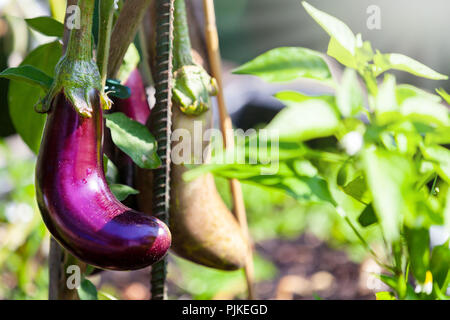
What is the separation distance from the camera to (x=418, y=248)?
0.31 meters

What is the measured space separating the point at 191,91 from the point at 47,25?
158 mm

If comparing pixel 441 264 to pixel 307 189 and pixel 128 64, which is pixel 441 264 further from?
pixel 128 64

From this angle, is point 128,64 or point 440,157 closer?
point 440,157

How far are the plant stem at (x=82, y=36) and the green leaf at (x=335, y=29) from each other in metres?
0.15

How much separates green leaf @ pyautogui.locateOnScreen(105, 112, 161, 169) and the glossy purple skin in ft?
0.20

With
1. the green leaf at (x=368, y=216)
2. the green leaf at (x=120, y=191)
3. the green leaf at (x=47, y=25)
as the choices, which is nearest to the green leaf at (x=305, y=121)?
the green leaf at (x=368, y=216)

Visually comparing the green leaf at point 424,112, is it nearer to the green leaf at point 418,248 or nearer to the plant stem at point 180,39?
→ the green leaf at point 418,248

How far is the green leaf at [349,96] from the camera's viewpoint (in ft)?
0.87

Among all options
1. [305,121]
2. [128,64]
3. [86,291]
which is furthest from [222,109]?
[305,121]

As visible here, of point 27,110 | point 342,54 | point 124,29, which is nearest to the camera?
point 342,54

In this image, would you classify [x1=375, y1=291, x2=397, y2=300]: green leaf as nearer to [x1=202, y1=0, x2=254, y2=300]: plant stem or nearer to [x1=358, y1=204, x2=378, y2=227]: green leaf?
[x1=358, y1=204, x2=378, y2=227]: green leaf

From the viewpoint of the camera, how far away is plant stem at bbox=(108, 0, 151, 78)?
410 mm
